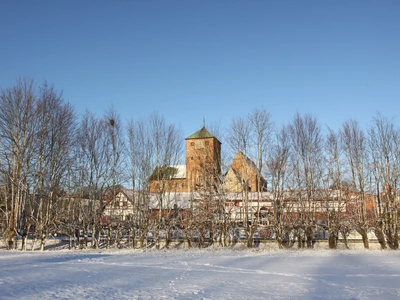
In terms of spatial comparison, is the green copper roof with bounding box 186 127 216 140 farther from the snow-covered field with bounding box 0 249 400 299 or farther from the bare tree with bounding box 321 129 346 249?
the snow-covered field with bounding box 0 249 400 299

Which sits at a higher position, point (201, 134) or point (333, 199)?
point (201, 134)

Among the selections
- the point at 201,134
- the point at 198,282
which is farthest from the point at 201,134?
the point at 198,282

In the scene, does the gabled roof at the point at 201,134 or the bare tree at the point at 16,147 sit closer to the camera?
the bare tree at the point at 16,147

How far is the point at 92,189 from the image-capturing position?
29.2 meters

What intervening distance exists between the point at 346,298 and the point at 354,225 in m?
19.5

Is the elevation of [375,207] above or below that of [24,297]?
above

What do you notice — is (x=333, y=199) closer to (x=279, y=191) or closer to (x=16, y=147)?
(x=279, y=191)

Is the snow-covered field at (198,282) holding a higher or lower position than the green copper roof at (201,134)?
lower

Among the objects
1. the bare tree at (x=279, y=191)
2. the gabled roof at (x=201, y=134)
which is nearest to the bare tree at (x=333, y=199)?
the bare tree at (x=279, y=191)

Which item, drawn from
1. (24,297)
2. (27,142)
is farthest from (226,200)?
(24,297)

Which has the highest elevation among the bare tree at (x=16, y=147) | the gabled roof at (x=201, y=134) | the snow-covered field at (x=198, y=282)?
the gabled roof at (x=201, y=134)

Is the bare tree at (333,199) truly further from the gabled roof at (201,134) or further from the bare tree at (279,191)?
the gabled roof at (201,134)

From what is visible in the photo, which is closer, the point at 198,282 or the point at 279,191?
the point at 198,282

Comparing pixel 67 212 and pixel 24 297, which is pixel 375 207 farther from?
pixel 24 297
